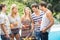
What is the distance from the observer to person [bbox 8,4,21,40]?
4391 millimetres

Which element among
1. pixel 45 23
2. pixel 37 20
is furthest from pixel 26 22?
pixel 45 23

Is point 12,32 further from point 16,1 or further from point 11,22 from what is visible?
point 16,1

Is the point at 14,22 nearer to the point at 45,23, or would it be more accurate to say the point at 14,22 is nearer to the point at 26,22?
the point at 26,22

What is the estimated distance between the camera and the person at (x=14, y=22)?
173 inches

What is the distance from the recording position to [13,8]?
438 cm

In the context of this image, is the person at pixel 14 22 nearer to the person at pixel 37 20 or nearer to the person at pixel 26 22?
the person at pixel 26 22

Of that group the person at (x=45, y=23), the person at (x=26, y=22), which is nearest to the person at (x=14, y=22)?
the person at (x=26, y=22)

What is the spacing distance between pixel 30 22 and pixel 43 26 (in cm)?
32

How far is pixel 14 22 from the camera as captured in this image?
4418 millimetres

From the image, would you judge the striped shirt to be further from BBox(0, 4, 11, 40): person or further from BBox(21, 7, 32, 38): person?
BBox(0, 4, 11, 40): person

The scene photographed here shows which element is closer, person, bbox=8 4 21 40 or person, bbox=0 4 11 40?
person, bbox=0 4 11 40

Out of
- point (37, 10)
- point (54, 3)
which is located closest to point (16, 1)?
point (54, 3)

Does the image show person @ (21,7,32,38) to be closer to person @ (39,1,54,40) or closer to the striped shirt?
the striped shirt

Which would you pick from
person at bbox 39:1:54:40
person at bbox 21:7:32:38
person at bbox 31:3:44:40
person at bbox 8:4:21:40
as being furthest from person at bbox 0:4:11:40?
person at bbox 39:1:54:40
